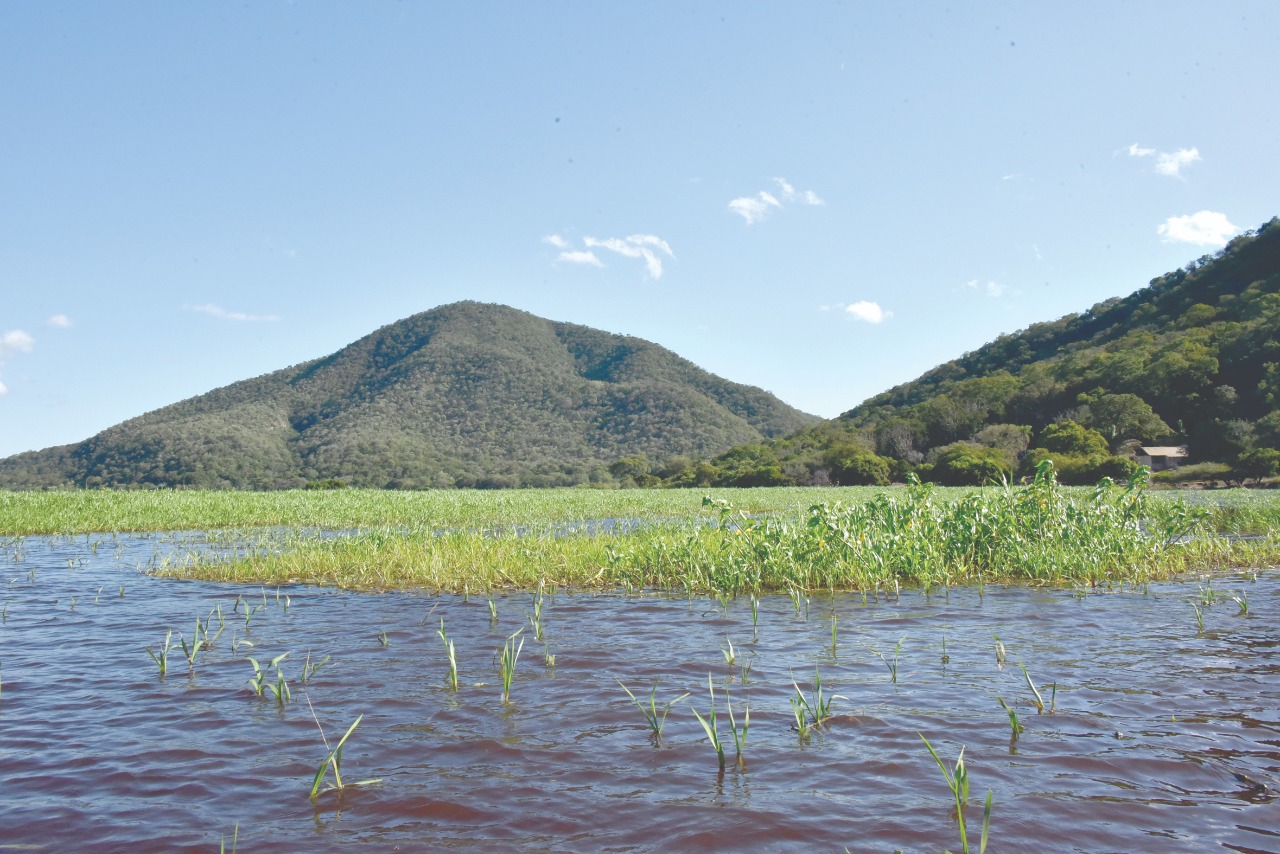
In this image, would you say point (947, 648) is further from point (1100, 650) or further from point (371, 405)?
point (371, 405)

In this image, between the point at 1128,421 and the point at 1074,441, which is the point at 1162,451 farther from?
the point at 1074,441

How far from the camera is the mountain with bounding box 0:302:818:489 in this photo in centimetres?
7788

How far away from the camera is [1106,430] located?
55438mm

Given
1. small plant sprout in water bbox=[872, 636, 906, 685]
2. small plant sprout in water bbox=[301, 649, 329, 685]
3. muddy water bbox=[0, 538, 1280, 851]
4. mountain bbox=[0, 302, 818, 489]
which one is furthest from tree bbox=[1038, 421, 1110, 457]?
small plant sprout in water bbox=[301, 649, 329, 685]

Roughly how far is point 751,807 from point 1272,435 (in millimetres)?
56269

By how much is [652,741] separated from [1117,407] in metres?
61.3

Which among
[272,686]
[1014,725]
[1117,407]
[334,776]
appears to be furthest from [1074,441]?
[334,776]

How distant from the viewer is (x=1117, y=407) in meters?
55.5

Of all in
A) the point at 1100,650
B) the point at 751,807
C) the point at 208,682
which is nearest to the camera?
the point at 751,807

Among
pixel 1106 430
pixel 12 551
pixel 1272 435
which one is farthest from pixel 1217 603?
pixel 1106 430

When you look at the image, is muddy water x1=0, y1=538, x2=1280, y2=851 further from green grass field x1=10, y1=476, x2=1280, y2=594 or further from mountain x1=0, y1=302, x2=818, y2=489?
mountain x1=0, y1=302, x2=818, y2=489

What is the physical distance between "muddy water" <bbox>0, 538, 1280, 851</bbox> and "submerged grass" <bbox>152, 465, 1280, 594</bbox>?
2060 millimetres

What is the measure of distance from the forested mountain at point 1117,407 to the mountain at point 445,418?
25.6 m

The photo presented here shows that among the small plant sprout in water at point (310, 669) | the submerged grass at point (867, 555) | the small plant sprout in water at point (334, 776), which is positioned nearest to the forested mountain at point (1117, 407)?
the submerged grass at point (867, 555)
